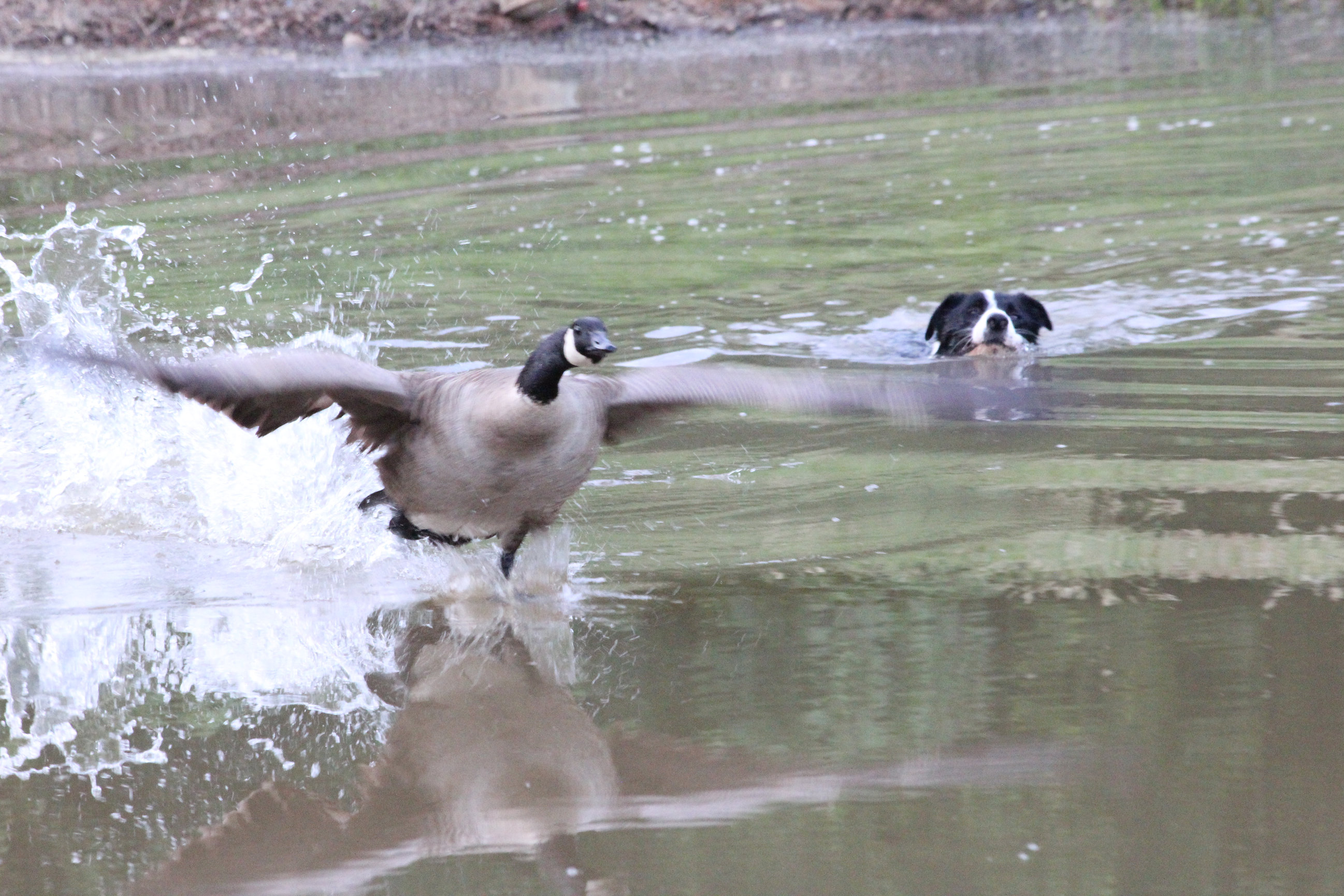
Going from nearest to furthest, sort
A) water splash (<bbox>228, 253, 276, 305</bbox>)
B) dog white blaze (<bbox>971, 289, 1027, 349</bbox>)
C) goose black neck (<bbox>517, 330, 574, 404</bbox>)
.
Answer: goose black neck (<bbox>517, 330, 574, 404</bbox>)
dog white blaze (<bbox>971, 289, 1027, 349</bbox>)
water splash (<bbox>228, 253, 276, 305</bbox>)

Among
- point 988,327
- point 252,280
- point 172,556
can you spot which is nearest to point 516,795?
point 172,556

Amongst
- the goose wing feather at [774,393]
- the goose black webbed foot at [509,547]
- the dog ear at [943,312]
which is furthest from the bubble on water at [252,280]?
the goose wing feather at [774,393]

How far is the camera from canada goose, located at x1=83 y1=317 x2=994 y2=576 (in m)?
5.09

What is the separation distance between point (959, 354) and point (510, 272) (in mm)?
3266

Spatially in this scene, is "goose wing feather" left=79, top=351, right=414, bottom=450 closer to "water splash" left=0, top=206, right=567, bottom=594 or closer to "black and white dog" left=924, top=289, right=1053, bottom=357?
"water splash" left=0, top=206, right=567, bottom=594

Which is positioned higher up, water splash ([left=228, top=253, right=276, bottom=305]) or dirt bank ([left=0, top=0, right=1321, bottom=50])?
dirt bank ([left=0, top=0, right=1321, bottom=50])

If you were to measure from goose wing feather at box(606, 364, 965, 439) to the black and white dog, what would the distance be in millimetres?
3355

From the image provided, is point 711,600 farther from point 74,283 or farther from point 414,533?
point 74,283

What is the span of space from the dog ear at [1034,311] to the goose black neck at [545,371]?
4.31 m

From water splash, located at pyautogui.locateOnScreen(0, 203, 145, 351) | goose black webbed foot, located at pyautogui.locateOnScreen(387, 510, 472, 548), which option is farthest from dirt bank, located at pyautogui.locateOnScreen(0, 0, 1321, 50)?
goose black webbed foot, located at pyautogui.locateOnScreen(387, 510, 472, 548)

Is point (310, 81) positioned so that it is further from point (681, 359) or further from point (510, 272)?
point (681, 359)

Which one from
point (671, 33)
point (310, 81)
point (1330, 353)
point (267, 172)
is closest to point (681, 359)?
point (1330, 353)

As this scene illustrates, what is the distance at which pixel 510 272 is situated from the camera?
10.7m

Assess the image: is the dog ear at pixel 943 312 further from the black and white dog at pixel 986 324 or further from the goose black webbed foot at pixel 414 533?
the goose black webbed foot at pixel 414 533
